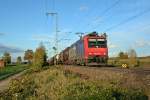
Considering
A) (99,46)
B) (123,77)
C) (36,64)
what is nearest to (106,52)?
(99,46)

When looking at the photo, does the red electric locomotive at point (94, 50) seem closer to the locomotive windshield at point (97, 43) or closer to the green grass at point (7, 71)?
the locomotive windshield at point (97, 43)

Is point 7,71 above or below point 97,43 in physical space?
below

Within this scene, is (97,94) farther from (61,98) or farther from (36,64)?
(36,64)

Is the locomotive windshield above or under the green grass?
above

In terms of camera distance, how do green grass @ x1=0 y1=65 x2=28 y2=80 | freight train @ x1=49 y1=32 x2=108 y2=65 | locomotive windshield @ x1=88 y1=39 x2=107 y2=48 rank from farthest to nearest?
green grass @ x1=0 y1=65 x2=28 y2=80 → locomotive windshield @ x1=88 y1=39 x2=107 y2=48 → freight train @ x1=49 y1=32 x2=108 y2=65

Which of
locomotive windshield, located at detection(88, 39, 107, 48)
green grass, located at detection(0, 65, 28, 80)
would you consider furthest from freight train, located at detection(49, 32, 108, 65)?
green grass, located at detection(0, 65, 28, 80)

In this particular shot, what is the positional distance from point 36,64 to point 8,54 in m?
116

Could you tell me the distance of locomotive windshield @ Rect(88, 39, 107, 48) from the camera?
136ft

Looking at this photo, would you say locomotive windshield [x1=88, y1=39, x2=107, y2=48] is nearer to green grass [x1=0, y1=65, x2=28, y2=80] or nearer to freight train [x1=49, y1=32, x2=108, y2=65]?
freight train [x1=49, y1=32, x2=108, y2=65]

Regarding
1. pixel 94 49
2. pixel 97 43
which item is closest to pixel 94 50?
pixel 94 49

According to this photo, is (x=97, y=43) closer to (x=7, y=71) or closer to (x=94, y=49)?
(x=94, y=49)

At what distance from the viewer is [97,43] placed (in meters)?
41.7

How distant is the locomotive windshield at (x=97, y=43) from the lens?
4147cm

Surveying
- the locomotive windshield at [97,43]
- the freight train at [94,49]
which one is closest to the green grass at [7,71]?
the freight train at [94,49]
